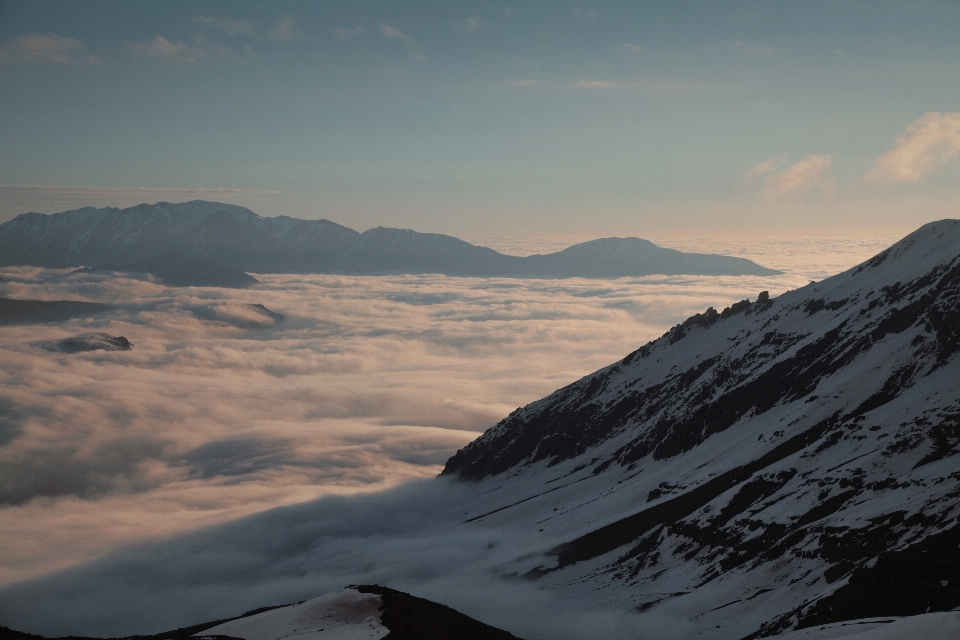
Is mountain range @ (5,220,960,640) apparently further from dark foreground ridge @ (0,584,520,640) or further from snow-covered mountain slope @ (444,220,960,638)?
dark foreground ridge @ (0,584,520,640)

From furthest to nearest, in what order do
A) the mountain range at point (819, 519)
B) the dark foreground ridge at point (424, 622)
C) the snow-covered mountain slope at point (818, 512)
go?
1. the snow-covered mountain slope at point (818, 512)
2. the mountain range at point (819, 519)
3. the dark foreground ridge at point (424, 622)

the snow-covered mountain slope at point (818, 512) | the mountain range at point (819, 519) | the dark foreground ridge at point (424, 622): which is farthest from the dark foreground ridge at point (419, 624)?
the snow-covered mountain slope at point (818, 512)

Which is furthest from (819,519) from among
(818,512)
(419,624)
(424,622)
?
(419,624)

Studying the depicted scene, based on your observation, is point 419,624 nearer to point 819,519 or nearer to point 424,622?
point 424,622

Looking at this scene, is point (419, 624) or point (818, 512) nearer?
point (419, 624)

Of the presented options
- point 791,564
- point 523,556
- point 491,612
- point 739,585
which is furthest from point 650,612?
point 523,556

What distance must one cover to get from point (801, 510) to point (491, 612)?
74535 mm

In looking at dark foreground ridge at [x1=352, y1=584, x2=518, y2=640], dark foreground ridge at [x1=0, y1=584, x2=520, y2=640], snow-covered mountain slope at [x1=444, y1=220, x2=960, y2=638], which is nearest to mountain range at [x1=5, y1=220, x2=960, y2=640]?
snow-covered mountain slope at [x1=444, y1=220, x2=960, y2=638]

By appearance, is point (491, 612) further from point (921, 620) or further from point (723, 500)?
point (921, 620)

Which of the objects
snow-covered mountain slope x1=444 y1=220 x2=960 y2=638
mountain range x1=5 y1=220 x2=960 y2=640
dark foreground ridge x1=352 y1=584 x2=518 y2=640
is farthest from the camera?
snow-covered mountain slope x1=444 y1=220 x2=960 y2=638

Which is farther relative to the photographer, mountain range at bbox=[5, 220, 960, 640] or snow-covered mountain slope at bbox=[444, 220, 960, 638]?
snow-covered mountain slope at bbox=[444, 220, 960, 638]

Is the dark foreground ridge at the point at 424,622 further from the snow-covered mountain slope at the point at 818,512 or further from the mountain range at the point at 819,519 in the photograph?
the snow-covered mountain slope at the point at 818,512

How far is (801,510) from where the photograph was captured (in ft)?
451

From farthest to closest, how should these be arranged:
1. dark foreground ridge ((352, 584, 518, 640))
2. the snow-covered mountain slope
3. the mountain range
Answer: the snow-covered mountain slope → the mountain range → dark foreground ridge ((352, 584, 518, 640))
